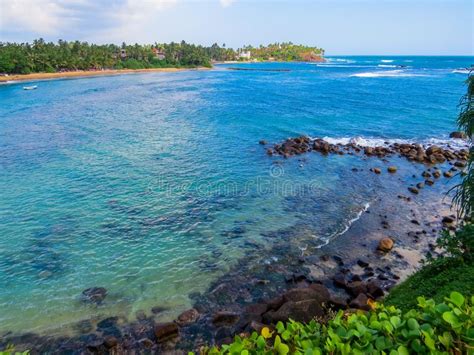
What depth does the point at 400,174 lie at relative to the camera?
27.2 m

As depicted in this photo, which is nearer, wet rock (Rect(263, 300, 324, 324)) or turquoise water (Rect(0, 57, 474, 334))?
wet rock (Rect(263, 300, 324, 324))

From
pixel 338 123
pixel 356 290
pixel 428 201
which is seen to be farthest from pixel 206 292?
pixel 338 123

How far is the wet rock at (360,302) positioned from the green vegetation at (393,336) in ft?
26.6

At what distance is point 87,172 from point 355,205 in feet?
67.1

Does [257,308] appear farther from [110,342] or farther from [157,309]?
[110,342]

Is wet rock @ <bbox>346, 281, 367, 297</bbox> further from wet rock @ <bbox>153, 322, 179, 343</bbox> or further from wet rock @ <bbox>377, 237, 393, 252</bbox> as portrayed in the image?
wet rock @ <bbox>153, 322, 179, 343</bbox>

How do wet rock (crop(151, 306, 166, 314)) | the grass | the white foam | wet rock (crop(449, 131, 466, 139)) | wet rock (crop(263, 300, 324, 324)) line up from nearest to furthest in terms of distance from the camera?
1. the grass
2. wet rock (crop(263, 300, 324, 324))
3. wet rock (crop(151, 306, 166, 314))
4. the white foam
5. wet rock (crop(449, 131, 466, 139))

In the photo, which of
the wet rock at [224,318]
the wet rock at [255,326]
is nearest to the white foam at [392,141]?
the wet rock at [224,318]

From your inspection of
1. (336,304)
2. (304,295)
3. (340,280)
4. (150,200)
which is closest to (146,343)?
(304,295)

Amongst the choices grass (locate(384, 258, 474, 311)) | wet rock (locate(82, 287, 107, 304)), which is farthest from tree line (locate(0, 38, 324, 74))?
grass (locate(384, 258, 474, 311))

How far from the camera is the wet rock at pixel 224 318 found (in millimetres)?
11906

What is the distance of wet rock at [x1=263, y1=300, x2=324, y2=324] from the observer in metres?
11.1

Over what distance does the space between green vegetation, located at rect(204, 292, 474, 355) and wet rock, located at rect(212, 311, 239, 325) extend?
7919 millimetres

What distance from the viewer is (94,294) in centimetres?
1341
